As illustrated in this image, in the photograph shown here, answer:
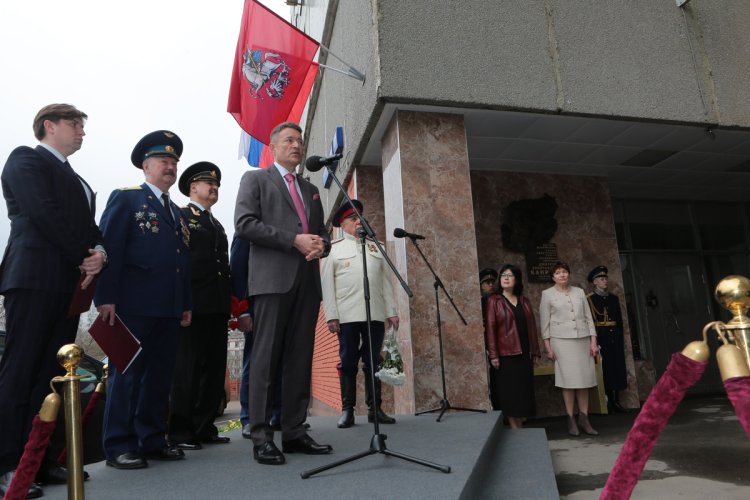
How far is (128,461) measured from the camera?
268 centimetres

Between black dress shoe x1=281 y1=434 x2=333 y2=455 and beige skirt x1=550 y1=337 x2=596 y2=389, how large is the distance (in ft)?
10.1

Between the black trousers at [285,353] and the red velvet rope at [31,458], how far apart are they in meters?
1.24

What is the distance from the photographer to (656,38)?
5699 millimetres

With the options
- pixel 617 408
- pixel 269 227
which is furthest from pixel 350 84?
pixel 617 408

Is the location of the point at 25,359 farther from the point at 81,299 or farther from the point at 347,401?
the point at 347,401

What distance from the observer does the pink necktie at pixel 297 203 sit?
9.62 ft

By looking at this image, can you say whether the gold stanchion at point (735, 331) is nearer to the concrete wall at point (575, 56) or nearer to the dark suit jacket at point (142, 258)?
the dark suit jacket at point (142, 258)

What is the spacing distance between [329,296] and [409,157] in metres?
1.69

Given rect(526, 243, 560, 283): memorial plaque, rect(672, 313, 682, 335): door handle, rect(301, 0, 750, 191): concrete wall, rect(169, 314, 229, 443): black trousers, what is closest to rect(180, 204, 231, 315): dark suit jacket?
rect(169, 314, 229, 443): black trousers

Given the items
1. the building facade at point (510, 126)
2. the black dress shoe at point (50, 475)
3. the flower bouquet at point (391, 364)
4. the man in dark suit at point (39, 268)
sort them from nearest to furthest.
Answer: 1. the man in dark suit at point (39, 268)
2. the black dress shoe at point (50, 475)
3. the flower bouquet at point (391, 364)
4. the building facade at point (510, 126)

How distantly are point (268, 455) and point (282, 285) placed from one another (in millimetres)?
830

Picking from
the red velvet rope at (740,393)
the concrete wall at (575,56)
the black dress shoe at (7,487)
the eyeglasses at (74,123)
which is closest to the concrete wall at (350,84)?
the concrete wall at (575,56)

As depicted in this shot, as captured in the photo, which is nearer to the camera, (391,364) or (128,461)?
(128,461)

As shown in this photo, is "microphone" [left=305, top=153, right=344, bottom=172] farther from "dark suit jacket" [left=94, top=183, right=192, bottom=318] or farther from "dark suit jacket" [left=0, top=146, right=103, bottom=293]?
"dark suit jacket" [left=0, top=146, right=103, bottom=293]
